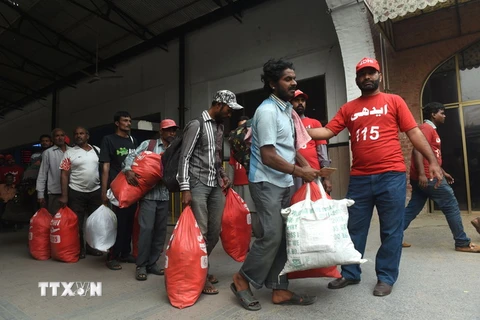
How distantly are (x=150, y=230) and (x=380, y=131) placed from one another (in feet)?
7.66

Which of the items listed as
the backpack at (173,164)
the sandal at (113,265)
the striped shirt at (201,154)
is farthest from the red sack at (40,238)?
the striped shirt at (201,154)

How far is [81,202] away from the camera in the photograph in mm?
4320

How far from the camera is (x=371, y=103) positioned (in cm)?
263

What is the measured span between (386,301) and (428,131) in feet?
7.58

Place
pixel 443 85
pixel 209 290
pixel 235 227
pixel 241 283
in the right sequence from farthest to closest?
pixel 443 85 < pixel 235 227 < pixel 209 290 < pixel 241 283

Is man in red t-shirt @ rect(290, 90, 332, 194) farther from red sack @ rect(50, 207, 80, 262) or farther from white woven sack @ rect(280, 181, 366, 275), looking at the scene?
red sack @ rect(50, 207, 80, 262)

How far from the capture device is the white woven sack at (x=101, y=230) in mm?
3561

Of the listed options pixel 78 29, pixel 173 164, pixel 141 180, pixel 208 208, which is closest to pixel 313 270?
pixel 208 208

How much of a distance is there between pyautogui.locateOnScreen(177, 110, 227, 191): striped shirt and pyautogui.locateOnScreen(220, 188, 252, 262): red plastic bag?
0.30 m

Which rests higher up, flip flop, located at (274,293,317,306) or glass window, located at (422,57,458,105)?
glass window, located at (422,57,458,105)

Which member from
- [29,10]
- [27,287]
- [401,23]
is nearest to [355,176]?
[27,287]

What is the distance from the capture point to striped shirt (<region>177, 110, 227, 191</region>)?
2.68m
